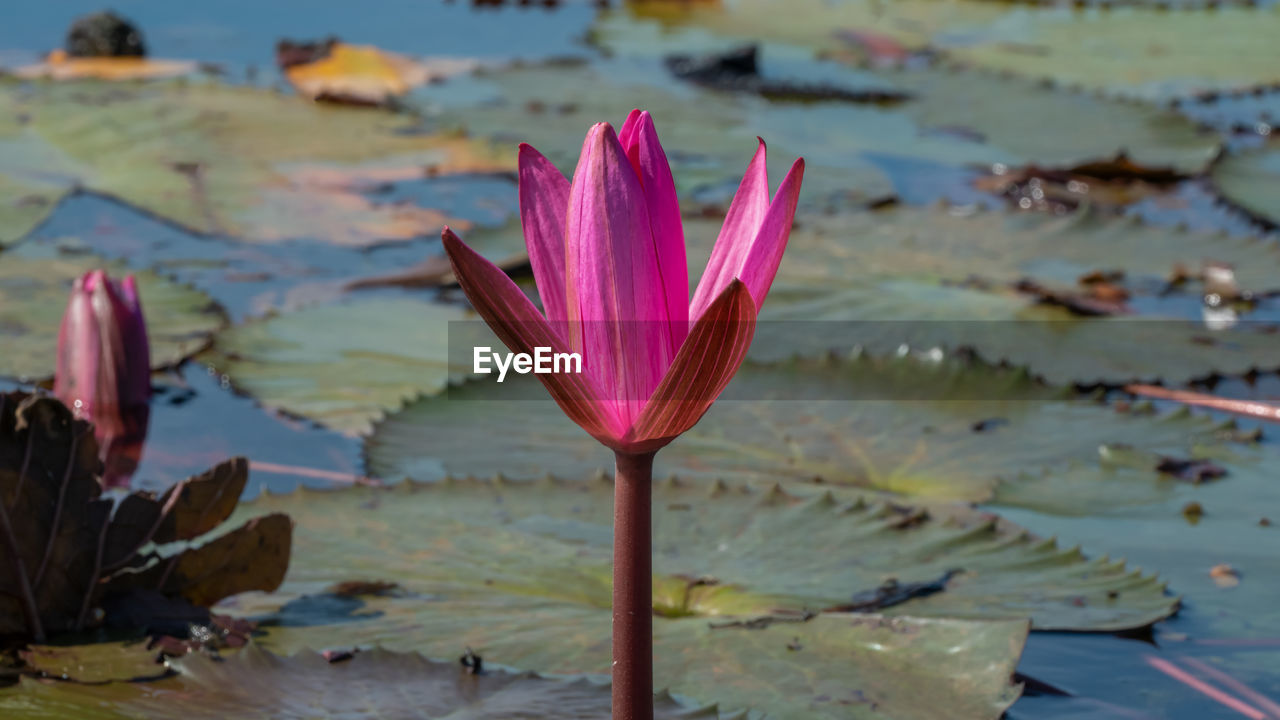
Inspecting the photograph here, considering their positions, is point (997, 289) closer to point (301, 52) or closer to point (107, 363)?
point (107, 363)

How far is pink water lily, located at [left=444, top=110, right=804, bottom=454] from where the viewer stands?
2.20ft

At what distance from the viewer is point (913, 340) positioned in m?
2.36

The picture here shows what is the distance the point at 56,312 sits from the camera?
7.97 ft

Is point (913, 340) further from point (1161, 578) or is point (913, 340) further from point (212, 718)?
point (212, 718)

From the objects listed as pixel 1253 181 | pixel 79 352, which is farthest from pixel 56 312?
pixel 1253 181

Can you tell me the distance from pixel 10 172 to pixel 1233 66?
4.46 meters

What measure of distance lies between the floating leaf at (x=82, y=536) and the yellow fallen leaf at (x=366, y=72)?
342 centimetres

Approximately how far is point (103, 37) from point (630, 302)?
16.5 ft

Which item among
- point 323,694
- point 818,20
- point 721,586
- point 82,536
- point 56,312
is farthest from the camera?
point 818,20

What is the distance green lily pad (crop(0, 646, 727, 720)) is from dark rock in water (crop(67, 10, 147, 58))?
4.55m

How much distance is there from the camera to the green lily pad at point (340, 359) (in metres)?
2.14

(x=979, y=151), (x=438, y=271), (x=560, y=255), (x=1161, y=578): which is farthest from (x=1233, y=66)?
(x=560, y=255)

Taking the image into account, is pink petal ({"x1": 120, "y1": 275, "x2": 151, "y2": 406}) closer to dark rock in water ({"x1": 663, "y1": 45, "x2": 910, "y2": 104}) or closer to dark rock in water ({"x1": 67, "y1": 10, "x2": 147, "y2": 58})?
dark rock in water ({"x1": 663, "y1": 45, "x2": 910, "y2": 104})

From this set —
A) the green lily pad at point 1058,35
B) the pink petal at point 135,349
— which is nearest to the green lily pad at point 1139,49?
the green lily pad at point 1058,35
